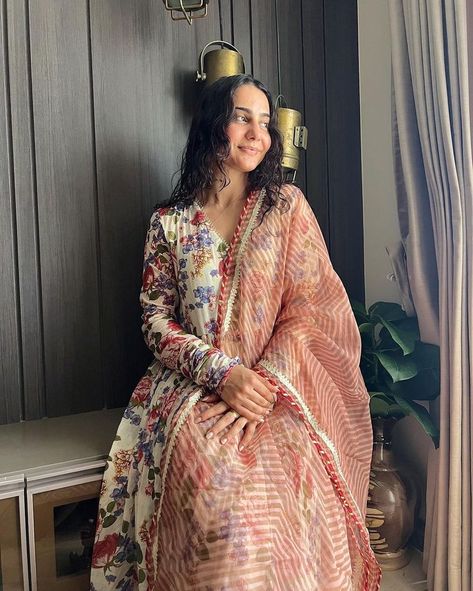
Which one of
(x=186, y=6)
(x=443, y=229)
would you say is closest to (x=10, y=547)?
(x=443, y=229)

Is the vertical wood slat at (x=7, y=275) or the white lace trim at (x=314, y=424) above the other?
the vertical wood slat at (x=7, y=275)

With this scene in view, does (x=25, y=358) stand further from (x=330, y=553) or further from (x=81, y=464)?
(x=330, y=553)

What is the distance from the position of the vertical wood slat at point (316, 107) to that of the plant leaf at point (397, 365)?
0.58 meters

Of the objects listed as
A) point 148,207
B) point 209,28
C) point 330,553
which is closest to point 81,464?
point 330,553

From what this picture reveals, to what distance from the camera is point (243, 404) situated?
132 cm

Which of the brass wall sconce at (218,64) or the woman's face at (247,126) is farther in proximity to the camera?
the brass wall sconce at (218,64)

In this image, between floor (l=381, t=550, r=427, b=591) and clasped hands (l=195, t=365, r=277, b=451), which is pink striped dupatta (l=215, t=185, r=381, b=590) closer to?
clasped hands (l=195, t=365, r=277, b=451)

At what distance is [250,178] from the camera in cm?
163

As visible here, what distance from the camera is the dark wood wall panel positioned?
1.63 meters

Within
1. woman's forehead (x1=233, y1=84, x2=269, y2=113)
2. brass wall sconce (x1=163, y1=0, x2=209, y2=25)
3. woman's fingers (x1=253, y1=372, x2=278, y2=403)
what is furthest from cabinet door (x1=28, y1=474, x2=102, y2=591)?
brass wall sconce (x1=163, y1=0, x2=209, y2=25)

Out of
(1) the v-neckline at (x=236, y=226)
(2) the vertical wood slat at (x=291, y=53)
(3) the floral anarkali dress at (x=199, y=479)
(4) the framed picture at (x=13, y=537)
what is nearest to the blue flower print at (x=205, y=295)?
(3) the floral anarkali dress at (x=199, y=479)

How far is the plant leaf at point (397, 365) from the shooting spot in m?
1.63

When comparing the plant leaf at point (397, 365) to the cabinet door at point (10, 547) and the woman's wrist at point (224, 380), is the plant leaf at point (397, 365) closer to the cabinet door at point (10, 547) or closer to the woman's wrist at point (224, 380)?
the woman's wrist at point (224, 380)

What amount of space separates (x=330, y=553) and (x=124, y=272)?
97 centimetres
